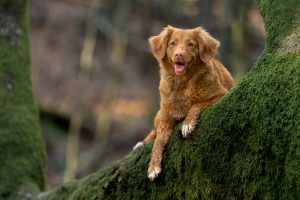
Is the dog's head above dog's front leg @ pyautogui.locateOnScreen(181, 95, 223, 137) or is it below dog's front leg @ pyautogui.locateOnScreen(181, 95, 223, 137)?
above

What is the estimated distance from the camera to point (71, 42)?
899 inches

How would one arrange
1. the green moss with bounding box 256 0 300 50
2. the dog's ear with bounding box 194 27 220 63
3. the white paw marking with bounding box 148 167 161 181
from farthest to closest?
1. the dog's ear with bounding box 194 27 220 63
2. the white paw marking with bounding box 148 167 161 181
3. the green moss with bounding box 256 0 300 50

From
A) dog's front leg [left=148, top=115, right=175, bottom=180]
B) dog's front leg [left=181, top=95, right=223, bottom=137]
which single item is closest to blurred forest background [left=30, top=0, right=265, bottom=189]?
dog's front leg [left=148, top=115, right=175, bottom=180]

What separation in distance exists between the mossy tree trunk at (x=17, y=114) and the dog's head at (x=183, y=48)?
2.59m

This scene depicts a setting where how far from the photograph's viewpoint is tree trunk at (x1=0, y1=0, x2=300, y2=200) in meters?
4.37

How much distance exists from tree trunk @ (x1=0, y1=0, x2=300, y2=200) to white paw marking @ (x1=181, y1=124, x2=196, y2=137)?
6cm

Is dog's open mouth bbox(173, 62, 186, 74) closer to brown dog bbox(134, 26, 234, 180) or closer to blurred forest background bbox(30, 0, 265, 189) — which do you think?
brown dog bbox(134, 26, 234, 180)

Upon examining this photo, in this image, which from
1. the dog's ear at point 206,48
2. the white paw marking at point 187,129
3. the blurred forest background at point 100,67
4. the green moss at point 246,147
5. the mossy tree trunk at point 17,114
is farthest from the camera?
the blurred forest background at point 100,67

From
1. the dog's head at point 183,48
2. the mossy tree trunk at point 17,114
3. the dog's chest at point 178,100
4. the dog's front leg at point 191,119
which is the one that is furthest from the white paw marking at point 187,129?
the mossy tree trunk at point 17,114

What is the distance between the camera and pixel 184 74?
5.88m

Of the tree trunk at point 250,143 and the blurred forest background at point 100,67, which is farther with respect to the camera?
Answer: the blurred forest background at point 100,67

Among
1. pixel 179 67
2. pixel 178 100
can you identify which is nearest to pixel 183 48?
pixel 179 67

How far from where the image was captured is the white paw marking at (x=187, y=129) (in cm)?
524

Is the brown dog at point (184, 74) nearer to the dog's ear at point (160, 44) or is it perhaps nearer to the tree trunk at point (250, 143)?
the dog's ear at point (160, 44)
